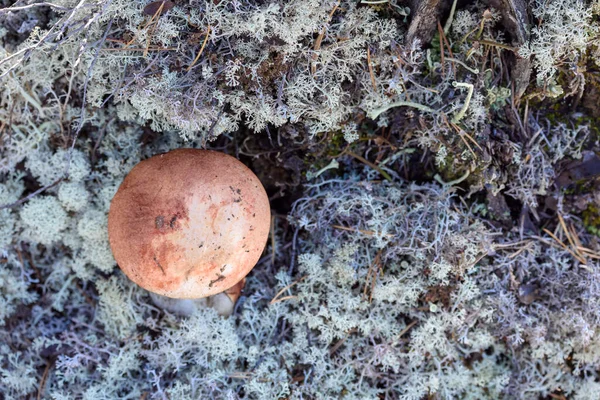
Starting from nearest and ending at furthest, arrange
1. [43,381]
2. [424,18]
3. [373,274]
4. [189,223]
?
[189,223] < [424,18] < [373,274] < [43,381]

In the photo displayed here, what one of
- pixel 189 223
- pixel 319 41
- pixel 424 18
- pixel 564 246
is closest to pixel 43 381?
pixel 189 223

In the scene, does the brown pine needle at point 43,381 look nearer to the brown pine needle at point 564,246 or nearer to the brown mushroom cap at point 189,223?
the brown mushroom cap at point 189,223

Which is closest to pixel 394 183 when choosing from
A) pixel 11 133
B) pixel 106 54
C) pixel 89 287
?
pixel 106 54

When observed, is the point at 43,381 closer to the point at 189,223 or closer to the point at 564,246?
the point at 189,223

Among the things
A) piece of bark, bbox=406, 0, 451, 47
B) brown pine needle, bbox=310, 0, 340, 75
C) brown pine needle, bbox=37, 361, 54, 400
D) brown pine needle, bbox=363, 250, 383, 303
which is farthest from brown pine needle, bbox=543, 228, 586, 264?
brown pine needle, bbox=37, 361, 54, 400

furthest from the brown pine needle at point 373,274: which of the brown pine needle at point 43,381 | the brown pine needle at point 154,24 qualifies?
the brown pine needle at point 43,381

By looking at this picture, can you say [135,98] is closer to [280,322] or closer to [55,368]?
[280,322]

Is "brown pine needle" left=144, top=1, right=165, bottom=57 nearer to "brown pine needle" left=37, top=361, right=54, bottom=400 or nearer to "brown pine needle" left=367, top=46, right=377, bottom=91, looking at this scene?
"brown pine needle" left=367, top=46, right=377, bottom=91

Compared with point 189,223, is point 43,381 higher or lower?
lower
